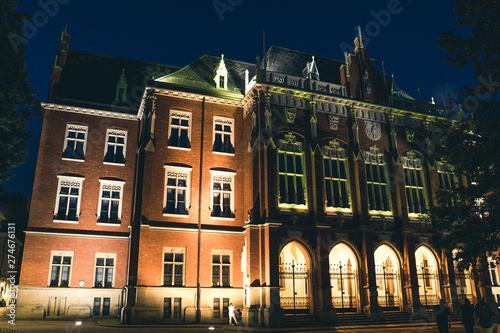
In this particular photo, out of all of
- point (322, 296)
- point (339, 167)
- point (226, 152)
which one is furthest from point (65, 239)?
point (339, 167)

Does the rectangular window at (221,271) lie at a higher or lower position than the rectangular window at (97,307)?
higher

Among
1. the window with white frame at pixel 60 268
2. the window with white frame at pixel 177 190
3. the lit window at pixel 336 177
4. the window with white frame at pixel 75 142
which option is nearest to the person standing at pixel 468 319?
the lit window at pixel 336 177

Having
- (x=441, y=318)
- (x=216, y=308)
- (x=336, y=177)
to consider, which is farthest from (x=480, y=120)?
(x=216, y=308)

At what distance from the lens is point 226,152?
89.0ft

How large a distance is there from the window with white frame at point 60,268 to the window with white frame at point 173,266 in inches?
255

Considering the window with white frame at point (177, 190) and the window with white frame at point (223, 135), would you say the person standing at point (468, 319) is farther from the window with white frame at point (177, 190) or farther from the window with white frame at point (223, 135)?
the window with white frame at point (223, 135)

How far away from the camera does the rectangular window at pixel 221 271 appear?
81.4 ft

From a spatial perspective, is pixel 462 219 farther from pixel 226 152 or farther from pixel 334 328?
pixel 226 152

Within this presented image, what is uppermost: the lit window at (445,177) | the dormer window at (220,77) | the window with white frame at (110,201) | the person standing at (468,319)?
the dormer window at (220,77)

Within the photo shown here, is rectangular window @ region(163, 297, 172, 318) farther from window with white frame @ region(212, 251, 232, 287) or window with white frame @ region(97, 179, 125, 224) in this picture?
window with white frame @ region(97, 179, 125, 224)

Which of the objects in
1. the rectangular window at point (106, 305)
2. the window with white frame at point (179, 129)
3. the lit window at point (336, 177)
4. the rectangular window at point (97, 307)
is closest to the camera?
the rectangular window at point (97, 307)

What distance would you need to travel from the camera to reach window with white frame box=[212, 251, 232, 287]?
2481 centimetres

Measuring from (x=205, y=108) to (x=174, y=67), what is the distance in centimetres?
973

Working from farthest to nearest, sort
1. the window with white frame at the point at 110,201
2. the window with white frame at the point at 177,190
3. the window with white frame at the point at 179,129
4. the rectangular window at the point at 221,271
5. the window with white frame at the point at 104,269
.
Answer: the window with white frame at the point at 110,201
the window with white frame at the point at 179,129
the window with white frame at the point at 104,269
the window with white frame at the point at 177,190
the rectangular window at the point at 221,271
